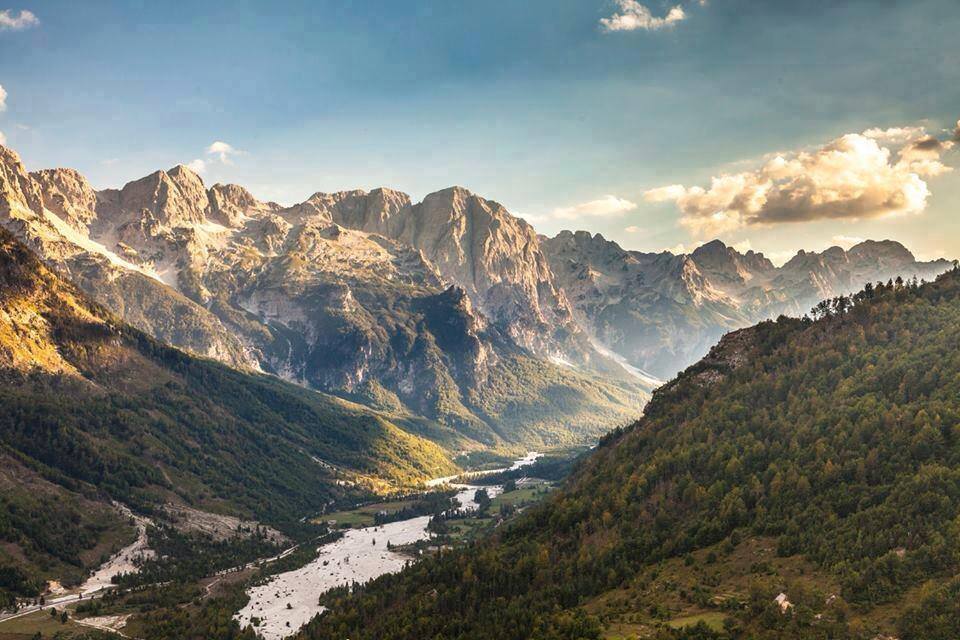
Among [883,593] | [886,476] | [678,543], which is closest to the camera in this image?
[883,593]

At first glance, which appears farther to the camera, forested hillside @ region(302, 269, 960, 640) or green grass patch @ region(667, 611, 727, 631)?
green grass patch @ region(667, 611, 727, 631)

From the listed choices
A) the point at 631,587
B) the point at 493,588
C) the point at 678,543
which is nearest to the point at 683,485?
the point at 678,543

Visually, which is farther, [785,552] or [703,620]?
[785,552]

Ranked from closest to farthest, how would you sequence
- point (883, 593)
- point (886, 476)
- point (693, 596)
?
point (883, 593) → point (693, 596) → point (886, 476)

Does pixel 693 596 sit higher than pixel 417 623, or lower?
higher

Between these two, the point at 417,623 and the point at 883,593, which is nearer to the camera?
the point at 883,593

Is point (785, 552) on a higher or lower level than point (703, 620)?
higher

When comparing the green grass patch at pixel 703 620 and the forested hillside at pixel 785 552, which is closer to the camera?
the forested hillside at pixel 785 552

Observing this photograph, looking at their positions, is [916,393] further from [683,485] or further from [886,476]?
[683,485]

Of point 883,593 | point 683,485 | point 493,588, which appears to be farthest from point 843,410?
point 493,588

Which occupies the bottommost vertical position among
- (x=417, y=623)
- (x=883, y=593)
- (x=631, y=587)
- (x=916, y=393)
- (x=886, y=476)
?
(x=417, y=623)
